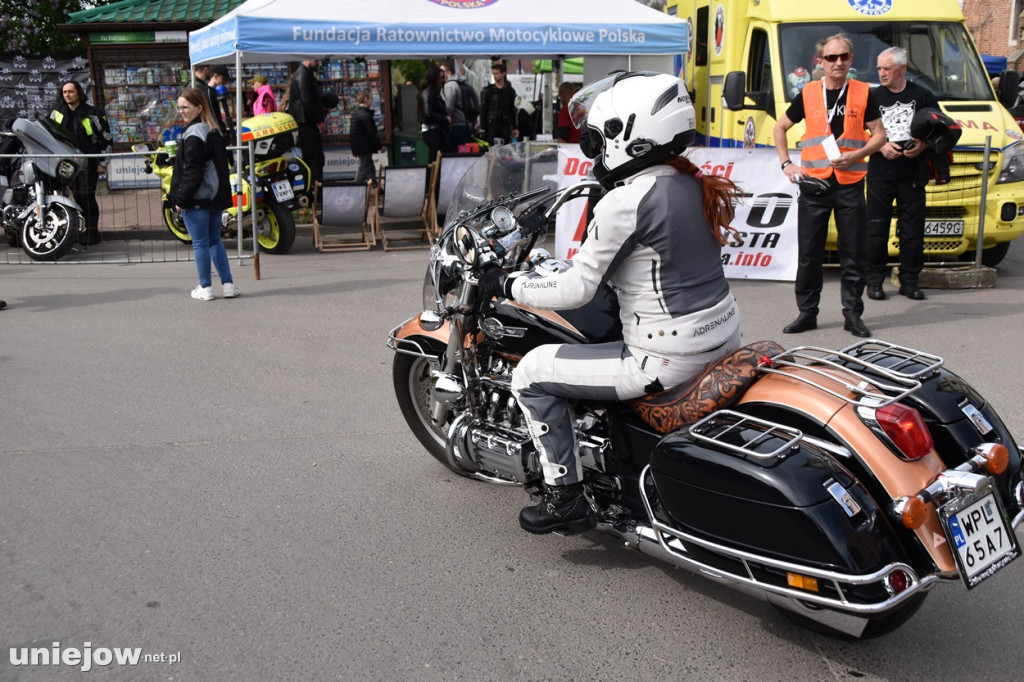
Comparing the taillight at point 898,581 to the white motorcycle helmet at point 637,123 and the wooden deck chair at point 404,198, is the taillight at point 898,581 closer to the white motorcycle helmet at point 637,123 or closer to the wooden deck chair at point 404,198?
the white motorcycle helmet at point 637,123

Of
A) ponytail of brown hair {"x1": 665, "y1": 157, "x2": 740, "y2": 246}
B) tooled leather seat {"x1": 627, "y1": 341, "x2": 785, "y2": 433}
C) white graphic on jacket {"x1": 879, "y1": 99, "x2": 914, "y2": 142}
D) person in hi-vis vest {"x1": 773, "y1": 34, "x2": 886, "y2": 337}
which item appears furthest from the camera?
white graphic on jacket {"x1": 879, "y1": 99, "x2": 914, "y2": 142}

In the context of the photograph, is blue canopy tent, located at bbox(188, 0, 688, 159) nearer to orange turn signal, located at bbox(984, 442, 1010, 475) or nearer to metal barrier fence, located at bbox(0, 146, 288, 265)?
metal barrier fence, located at bbox(0, 146, 288, 265)

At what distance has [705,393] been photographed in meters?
3.42

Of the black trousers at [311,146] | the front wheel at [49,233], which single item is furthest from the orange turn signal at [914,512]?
the black trousers at [311,146]

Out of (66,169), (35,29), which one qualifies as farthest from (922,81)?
(35,29)

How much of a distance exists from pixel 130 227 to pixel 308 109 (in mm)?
2801

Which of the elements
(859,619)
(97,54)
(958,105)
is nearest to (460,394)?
(859,619)

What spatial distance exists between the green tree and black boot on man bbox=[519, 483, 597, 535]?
2183cm

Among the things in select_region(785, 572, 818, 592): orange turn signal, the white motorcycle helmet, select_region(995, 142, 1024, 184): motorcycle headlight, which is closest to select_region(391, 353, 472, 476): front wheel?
the white motorcycle helmet

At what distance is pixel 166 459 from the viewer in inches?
209

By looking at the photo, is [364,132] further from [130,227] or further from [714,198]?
[714,198]

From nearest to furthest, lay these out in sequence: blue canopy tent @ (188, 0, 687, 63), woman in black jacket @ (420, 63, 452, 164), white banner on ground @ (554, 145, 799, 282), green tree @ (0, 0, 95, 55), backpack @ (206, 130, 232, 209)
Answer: backpack @ (206, 130, 232, 209) → white banner on ground @ (554, 145, 799, 282) → blue canopy tent @ (188, 0, 687, 63) → woman in black jacket @ (420, 63, 452, 164) → green tree @ (0, 0, 95, 55)

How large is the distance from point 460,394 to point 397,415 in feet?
6.09

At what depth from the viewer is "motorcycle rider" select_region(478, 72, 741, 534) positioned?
3465mm
